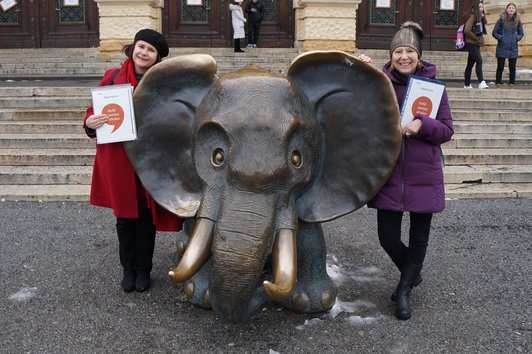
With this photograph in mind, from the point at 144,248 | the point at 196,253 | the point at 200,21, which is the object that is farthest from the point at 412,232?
the point at 200,21

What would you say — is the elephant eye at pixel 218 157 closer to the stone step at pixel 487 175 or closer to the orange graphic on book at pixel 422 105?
the orange graphic on book at pixel 422 105

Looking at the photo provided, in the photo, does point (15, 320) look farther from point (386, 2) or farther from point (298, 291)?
point (386, 2)

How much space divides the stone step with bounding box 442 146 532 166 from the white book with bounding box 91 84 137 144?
5.34 m

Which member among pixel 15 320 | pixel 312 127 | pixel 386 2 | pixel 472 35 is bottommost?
pixel 15 320

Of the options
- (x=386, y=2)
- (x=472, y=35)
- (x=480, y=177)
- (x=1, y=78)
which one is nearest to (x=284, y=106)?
(x=480, y=177)

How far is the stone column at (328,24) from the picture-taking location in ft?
47.2

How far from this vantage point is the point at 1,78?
12.5 m

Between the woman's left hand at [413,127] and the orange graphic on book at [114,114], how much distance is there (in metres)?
1.73

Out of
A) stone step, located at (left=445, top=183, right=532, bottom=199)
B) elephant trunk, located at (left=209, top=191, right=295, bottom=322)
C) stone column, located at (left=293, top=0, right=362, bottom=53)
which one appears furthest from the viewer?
stone column, located at (left=293, top=0, right=362, bottom=53)

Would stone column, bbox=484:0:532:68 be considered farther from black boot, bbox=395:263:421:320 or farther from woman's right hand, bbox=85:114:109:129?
woman's right hand, bbox=85:114:109:129

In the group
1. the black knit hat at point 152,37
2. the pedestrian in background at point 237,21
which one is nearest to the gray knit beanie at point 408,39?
the black knit hat at point 152,37

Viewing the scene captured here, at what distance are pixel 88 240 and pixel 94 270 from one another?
83 centimetres

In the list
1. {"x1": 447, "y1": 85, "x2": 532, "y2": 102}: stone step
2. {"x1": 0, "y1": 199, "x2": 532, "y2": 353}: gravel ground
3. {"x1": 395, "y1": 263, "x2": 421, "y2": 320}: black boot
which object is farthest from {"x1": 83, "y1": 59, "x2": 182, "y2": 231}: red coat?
{"x1": 447, "y1": 85, "x2": 532, "y2": 102}: stone step

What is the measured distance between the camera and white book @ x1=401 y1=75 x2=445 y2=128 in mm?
3314
